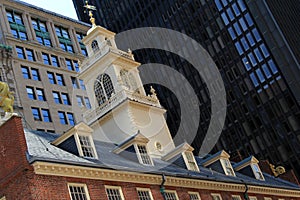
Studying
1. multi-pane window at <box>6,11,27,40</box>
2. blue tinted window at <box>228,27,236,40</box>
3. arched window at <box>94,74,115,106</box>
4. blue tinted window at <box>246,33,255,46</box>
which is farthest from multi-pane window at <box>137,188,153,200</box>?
blue tinted window at <box>228,27,236,40</box>

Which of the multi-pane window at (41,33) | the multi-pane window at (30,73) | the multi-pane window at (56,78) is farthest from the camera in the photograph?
the multi-pane window at (41,33)

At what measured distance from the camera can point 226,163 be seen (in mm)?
44500

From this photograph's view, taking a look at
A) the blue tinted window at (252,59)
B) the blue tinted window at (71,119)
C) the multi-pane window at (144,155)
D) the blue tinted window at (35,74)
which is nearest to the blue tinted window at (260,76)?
the blue tinted window at (252,59)

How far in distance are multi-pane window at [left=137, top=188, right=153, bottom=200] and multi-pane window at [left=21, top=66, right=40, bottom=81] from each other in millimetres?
42780

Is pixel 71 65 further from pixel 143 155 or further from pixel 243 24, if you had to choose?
pixel 143 155

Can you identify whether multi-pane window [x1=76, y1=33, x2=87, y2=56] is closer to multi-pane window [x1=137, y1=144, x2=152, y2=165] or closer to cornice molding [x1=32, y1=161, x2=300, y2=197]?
cornice molding [x1=32, y1=161, x2=300, y2=197]

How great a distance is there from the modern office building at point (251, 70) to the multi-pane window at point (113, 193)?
6553cm

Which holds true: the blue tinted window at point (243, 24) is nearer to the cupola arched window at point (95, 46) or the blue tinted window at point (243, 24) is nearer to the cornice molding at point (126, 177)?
the cupola arched window at point (95, 46)

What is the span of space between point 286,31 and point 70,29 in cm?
4006

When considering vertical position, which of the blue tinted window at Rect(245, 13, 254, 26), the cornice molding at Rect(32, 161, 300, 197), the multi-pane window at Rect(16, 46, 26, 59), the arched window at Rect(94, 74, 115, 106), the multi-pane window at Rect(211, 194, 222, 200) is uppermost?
the blue tinted window at Rect(245, 13, 254, 26)

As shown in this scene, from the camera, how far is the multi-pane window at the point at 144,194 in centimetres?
2937

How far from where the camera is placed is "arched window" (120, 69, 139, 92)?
45.1 m

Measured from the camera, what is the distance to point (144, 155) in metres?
34.1

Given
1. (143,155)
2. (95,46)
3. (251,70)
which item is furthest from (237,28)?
(143,155)
